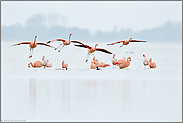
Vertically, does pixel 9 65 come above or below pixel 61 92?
above

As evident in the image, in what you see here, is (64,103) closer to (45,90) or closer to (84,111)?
(84,111)

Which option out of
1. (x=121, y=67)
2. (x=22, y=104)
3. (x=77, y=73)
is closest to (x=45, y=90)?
(x=22, y=104)

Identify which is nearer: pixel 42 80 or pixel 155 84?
pixel 155 84

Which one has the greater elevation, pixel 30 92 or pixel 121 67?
pixel 121 67

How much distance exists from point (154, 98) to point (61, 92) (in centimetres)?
257

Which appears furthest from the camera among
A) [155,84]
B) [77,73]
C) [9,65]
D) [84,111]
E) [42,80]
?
[9,65]

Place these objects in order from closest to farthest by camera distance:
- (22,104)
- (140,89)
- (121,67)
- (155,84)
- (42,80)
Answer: (22,104) → (140,89) → (155,84) → (42,80) → (121,67)

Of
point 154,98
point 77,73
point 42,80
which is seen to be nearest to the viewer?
point 154,98

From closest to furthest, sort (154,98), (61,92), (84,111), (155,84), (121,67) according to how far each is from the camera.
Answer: (84,111)
(154,98)
(61,92)
(155,84)
(121,67)

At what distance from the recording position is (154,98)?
8.06 m

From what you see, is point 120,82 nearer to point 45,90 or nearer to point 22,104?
point 45,90

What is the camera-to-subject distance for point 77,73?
502 inches

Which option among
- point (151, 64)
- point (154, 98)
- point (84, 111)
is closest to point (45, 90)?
point (84, 111)

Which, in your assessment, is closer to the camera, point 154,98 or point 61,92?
point 154,98
